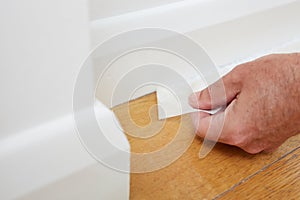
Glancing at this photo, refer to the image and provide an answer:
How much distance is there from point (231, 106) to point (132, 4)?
217 millimetres

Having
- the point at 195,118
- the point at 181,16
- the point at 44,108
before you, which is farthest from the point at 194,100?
the point at 44,108

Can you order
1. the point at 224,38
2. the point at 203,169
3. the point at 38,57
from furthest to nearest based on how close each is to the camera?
the point at 224,38 → the point at 203,169 → the point at 38,57

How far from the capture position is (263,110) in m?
0.51

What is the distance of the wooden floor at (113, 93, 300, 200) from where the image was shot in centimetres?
45

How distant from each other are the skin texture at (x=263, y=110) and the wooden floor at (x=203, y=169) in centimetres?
2

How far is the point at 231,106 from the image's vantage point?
0.52 metres

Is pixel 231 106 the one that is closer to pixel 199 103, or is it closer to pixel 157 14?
pixel 199 103

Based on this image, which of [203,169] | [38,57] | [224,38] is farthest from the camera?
[224,38]

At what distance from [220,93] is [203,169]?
0.13 meters

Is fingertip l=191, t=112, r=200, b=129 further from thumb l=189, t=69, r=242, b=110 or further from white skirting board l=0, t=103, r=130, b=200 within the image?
white skirting board l=0, t=103, r=130, b=200

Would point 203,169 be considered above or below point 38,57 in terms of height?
below

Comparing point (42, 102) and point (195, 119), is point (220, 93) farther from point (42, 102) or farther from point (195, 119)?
point (42, 102)

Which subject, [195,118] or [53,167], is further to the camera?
[195,118]

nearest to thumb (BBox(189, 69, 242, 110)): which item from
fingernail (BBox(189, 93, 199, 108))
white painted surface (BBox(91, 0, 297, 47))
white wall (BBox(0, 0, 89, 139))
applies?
fingernail (BBox(189, 93, 199, 108))
